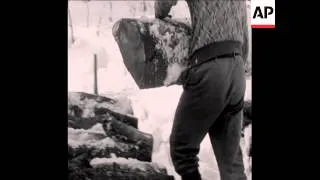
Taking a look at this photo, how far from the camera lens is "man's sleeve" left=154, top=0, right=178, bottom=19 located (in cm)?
212

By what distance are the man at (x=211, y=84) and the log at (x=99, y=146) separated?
0.49 ft

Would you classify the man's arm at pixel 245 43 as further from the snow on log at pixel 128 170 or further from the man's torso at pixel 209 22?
the snow on log at pixel 128 170

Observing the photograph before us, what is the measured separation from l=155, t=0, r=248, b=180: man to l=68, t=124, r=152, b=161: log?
0.15m

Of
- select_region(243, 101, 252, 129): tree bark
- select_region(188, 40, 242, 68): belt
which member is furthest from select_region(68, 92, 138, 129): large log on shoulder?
select_region(243, 101, 252, 129): tree bark

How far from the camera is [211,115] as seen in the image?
6.97 feet

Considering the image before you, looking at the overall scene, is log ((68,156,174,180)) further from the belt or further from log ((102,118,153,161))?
the belt

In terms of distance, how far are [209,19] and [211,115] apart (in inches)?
16.5

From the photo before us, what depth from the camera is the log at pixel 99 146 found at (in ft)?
6.91

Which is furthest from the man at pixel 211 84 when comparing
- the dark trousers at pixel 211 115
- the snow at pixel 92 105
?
the snow at pixel 92 105

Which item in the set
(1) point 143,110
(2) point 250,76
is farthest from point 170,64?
(2) point 250,76
